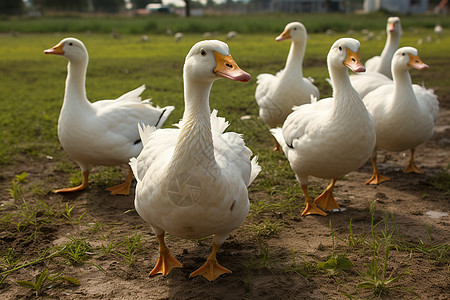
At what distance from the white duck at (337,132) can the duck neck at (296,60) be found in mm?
1769

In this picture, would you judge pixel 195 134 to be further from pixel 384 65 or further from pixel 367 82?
pixel 384 65

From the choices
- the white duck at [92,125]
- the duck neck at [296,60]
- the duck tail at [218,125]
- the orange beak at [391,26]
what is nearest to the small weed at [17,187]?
the white duck at [92,125]

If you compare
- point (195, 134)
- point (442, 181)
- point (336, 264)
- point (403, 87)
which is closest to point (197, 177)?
point (195, 134)

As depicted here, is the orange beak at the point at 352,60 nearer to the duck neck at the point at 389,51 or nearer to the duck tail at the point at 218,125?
the duck tail at the point at 218,125

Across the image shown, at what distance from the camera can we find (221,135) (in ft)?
11.5

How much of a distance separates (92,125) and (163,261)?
1.90 metres

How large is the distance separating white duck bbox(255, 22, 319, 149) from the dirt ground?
4.33 ft

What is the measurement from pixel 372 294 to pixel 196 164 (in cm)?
144

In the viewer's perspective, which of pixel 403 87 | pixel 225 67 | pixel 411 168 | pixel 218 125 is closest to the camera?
pixel 225 67

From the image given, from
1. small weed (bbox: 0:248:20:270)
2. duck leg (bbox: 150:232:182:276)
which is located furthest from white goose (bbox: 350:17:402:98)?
small weed (bbox: 0:248:20:270)

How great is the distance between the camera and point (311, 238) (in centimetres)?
370

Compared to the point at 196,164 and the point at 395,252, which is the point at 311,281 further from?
the point at 196,164

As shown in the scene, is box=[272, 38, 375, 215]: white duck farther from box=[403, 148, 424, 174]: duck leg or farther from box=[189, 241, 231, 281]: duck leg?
box=[403, 148, 424, 174]: duck leg

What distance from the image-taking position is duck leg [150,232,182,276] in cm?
318
